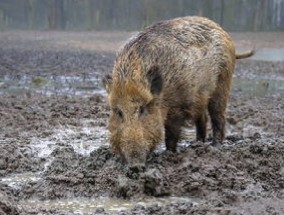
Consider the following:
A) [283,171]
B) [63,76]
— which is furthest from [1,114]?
[63,76]

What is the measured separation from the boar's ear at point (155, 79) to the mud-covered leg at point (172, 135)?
0.50 metres

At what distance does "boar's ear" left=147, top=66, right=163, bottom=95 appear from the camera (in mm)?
6000

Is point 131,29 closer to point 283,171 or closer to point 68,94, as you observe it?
point 68,94

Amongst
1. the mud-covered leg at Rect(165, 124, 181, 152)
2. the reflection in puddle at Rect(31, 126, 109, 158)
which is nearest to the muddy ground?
the reflection in puddle at Rect(31, 126, 109, 158)

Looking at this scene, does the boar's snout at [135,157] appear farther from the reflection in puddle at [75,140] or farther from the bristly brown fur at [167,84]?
the reflection in puddle at [75,140]

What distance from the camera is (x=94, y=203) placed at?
5164 millimetres

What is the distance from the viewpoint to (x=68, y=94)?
11766mm

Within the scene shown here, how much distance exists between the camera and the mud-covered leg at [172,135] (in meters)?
A: 6.41

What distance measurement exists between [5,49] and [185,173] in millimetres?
16143

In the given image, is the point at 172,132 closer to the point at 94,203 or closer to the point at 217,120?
the point at 217,120

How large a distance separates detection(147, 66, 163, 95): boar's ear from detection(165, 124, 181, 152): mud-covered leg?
1.65ft

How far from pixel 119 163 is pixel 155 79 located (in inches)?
35.3

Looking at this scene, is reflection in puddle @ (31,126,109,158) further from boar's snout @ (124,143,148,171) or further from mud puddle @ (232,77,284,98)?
mud puddle @ (232,77,284,98)

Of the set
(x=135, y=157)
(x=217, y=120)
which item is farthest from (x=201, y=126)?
(x=135, y=157)
